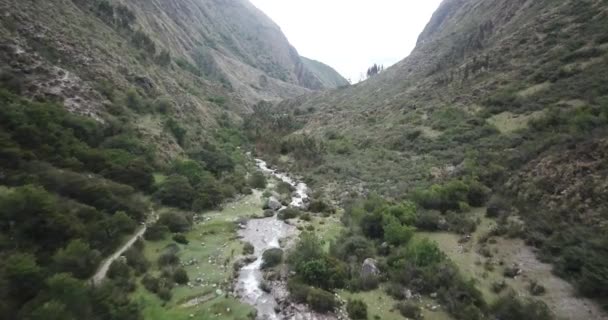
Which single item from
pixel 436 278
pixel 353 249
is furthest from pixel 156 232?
pixel 436 278

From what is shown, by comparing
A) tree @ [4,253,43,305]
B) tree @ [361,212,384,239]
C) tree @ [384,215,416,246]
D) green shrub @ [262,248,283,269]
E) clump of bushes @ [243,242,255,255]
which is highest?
tree @ [384,215,416,246]

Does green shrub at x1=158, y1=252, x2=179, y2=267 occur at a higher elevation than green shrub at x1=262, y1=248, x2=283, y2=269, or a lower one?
lower

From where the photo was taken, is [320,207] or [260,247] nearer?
[260,247]

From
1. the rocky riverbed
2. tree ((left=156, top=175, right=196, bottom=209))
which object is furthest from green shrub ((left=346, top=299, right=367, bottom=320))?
tree ((left=156, top=175, right=196, bottom=209))

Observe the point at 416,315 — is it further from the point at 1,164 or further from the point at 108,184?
the point at 1,164

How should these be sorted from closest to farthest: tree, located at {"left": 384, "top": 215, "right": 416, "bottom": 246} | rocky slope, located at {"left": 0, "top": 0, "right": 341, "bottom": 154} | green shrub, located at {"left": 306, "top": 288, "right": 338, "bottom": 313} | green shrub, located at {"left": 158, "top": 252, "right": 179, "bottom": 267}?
green shrub, located at {"left": 306, "top": 288, "right": 338, "bottom": 313} → green shrub, located at {"left": 158, "top": 252, "right": 179, "bottom": 267} → tree, located at {"left": 384, "top": 215, "right": 416, "bottom": 246} → rocky slope, located at {"left": 0, "top": 0, "right": 341, "bottom": 154}

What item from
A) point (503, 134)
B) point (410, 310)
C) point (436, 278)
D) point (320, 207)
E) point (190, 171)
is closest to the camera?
point (410, 310)

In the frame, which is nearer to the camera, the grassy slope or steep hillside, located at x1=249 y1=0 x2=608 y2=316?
the grassy slope

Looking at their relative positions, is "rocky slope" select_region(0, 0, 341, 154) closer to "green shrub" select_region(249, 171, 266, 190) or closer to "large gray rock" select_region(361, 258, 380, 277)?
"green shrub" select_region(249, 171, 266, 190)

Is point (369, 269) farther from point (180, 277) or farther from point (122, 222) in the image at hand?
point (122, 222)
